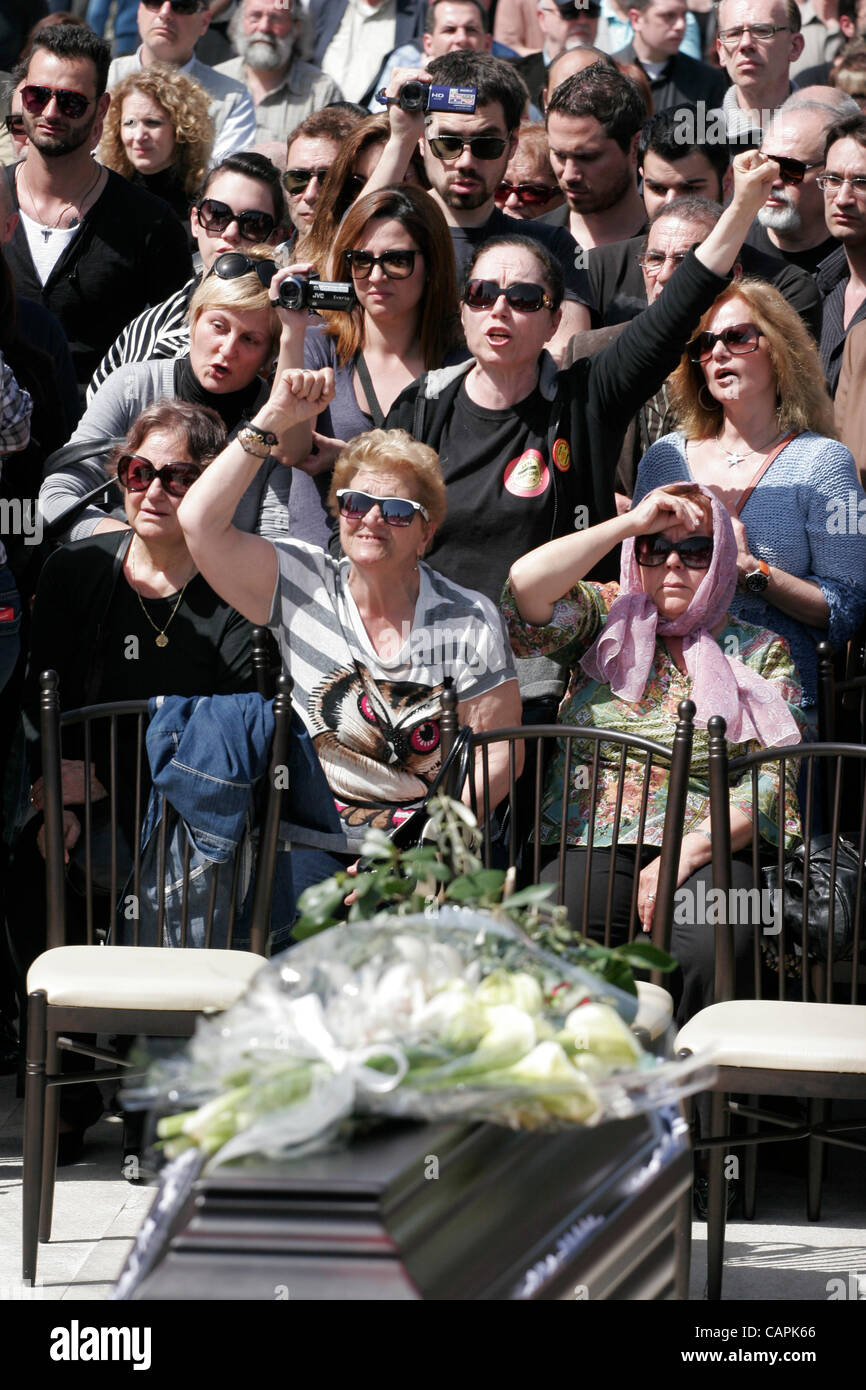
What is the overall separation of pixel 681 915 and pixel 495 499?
1.07 meters

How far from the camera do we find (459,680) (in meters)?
3.57

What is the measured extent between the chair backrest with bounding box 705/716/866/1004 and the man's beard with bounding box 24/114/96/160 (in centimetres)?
300

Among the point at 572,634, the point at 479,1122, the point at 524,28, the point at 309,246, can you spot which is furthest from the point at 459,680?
the point at 524,28

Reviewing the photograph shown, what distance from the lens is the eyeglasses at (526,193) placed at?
5316 mm

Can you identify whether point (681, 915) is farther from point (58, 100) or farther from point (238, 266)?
point (58, 100)

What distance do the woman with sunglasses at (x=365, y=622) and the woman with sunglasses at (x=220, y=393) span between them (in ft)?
1.56

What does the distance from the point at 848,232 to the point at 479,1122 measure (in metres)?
3.78

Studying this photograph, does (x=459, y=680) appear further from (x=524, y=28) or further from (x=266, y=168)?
(x=524, y=28)

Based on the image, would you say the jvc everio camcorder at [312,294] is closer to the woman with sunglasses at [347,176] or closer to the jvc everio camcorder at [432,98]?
the woman with sunglasses at [347,176]

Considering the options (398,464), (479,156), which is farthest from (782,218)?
(398,464)

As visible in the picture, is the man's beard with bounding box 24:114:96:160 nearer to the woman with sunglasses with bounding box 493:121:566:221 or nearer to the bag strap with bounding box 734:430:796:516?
the woman with sunglasses with bounding box 493:121:566:221

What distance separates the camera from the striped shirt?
15.2 ft

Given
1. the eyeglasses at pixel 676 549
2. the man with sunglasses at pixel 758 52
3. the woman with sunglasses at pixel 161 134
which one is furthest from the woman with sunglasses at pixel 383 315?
the man with sunglasses at pixel 758 52
